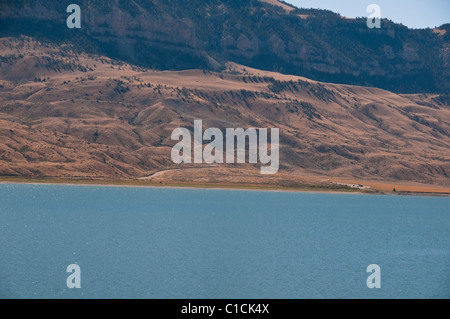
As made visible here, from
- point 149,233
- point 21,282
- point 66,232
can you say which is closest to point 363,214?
point 149,233

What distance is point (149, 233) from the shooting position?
117375 mm

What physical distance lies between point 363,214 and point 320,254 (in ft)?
269

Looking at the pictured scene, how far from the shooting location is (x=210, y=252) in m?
98.4

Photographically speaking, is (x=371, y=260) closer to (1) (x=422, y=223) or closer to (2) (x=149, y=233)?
(2) (x=149, y=233)

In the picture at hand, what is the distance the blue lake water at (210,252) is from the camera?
246 feet

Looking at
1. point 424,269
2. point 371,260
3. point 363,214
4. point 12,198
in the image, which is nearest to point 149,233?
point 371,260

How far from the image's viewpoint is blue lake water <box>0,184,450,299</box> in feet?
246

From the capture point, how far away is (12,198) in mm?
173375

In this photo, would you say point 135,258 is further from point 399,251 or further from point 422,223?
point 422,223

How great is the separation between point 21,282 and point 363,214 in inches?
4865
